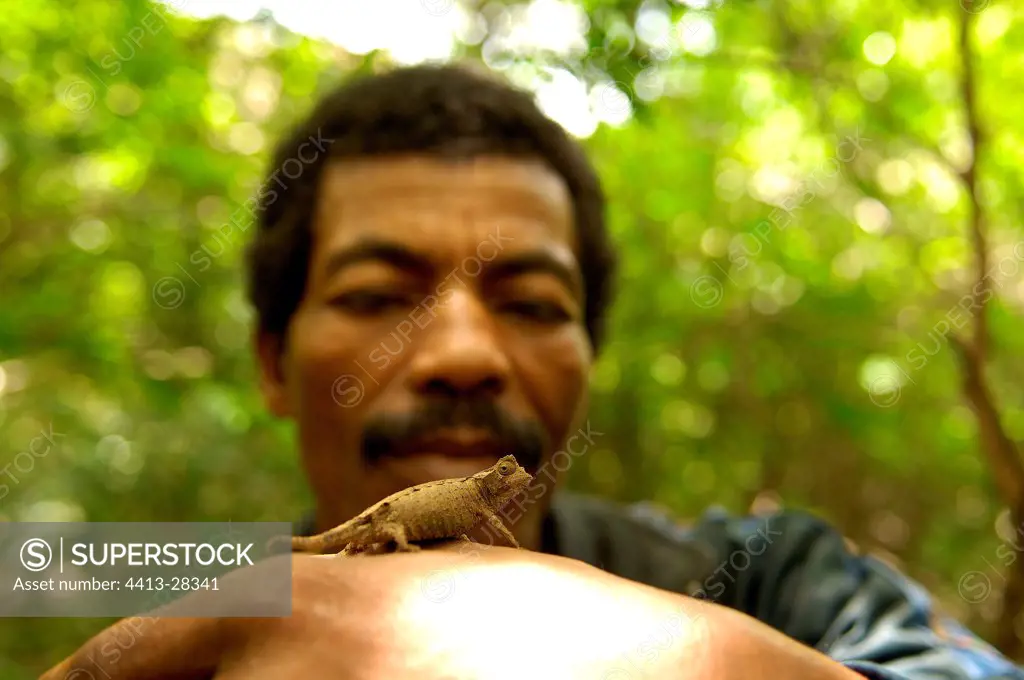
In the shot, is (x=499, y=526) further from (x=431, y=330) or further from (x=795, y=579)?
(x=795, y=579)

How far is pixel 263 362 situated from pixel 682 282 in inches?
130

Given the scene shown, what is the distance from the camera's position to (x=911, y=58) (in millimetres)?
3936

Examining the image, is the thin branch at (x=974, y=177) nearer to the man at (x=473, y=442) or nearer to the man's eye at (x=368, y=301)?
the man at (x=473, y=442)

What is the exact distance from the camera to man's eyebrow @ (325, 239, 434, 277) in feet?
6.76

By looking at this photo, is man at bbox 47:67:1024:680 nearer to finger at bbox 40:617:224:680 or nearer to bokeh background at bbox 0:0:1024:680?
finger at bbox 40:617:224:680

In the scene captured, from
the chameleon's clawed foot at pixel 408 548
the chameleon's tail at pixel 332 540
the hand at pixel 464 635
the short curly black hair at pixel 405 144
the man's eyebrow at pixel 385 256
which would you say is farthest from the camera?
the short curly black hair at pixel 405 144

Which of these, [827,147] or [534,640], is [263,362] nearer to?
[534,640]

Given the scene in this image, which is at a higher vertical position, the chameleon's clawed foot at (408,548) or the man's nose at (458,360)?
the man's nose at (458,360)

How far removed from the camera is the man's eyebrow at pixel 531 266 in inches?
82.0

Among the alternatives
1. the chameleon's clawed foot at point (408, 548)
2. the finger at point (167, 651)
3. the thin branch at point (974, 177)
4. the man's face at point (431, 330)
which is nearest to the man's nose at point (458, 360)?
the man's face at point (431, 330)

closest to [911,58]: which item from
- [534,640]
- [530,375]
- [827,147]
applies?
[827,147]

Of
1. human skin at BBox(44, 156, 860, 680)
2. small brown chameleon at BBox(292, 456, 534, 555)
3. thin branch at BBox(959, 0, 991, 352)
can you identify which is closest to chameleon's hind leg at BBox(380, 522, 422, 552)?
small brown chameleon at BBox(292, 456, 534, 555)

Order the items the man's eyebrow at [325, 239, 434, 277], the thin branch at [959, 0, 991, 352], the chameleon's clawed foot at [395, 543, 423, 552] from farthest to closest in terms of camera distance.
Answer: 1. the thin branch at [959, 0, 991, 352]
2. the man's eyebrow at [325, 239, 434, 277]
3. the chameleon's clawed foot at [395, 543, 423, 552]

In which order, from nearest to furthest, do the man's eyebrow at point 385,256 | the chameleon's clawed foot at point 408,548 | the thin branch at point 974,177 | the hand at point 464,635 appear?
the hand at point 464,635, the chameleon's clawed foot at point 408,548, the man's eyebrow at point 385,256, the thin branch at point 974,177
